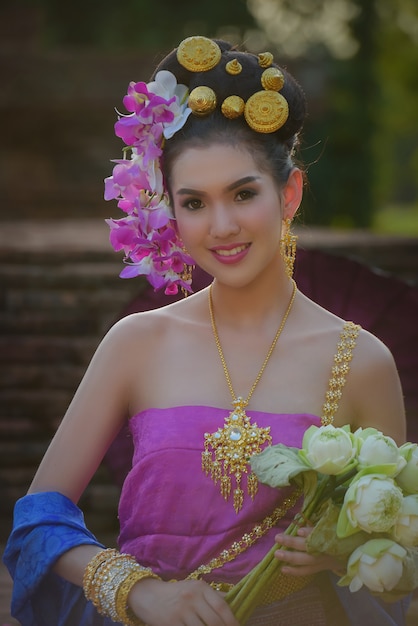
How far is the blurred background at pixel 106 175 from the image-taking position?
4.72 m

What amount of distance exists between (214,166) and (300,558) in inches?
33.4

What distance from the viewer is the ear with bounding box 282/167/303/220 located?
253 cm

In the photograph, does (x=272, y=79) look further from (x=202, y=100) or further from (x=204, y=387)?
(x=204, y=387)

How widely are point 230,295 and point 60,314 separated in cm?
312

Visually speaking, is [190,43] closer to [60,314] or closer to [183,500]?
[183,500]

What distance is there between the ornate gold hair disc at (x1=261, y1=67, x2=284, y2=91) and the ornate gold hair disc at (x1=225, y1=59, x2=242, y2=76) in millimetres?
58

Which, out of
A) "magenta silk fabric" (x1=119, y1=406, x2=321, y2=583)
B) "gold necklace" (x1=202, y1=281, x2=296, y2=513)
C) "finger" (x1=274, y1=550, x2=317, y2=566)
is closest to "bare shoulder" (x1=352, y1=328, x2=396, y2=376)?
"magenta silk fabric" (x1=119, y1=406, x2=321, y2=583)

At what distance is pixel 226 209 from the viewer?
237 centimetres

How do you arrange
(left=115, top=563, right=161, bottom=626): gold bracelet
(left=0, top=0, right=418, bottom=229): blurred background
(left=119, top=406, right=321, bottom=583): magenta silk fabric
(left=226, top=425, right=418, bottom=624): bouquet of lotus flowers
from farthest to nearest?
(left=0, top=0, right=418, bottom=229): blurred background, (left=119, top=406, right=321, bottom=583): magenta silk fabric, (left=115, top=563, right=161, bottom=626): gold bracelet, (left=226, top=425, right=418, bottom=624): bouquet of lotus flowers

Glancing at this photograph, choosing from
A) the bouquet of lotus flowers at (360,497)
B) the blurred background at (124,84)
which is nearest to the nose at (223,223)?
the bouquet of lotus flowers at (360,497)

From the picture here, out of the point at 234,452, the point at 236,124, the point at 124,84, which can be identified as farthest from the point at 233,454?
the point at 124,84

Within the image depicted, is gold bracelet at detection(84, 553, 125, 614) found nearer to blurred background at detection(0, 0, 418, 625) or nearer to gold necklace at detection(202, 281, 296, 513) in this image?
gold necklace at detection(202, 281, 296, 513)

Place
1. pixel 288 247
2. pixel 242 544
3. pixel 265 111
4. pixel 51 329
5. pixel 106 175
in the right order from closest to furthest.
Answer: pixel 242 544
pixel 265 111
pixel 288 247
pixel 51 329
pixel 106 175

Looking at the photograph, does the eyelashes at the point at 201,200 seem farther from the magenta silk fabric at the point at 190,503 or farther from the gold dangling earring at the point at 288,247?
the magenta silk fabric at the point at 190,503
